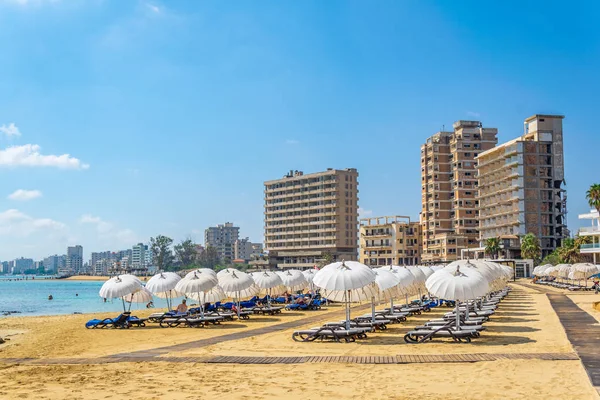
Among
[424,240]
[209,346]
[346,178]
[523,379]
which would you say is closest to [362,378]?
[523,379]

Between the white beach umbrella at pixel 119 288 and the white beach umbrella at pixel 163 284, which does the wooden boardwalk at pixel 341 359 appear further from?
the white beach umbrella at pixel 163 284

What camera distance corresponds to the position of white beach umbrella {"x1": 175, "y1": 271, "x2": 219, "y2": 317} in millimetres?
28688

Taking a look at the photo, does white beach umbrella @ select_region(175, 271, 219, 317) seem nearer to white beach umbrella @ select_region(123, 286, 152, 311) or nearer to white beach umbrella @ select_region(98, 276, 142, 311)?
white beach umbrella @ select_region(98, 276, 142, 311)

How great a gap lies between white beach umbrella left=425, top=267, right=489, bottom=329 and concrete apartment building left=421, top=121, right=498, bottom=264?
9397 cm

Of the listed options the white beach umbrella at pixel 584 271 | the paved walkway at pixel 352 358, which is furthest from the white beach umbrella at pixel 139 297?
the white beach umbrella at pixel 584 271

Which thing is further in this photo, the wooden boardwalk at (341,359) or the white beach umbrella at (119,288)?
the white beach umbrella at (119,288)

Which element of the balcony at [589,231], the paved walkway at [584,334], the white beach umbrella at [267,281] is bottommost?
the paved walkway at [584,334]

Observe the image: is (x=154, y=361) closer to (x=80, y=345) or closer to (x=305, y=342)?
(x=305, y=342)

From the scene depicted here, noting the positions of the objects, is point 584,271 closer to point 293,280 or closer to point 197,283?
point 293,280

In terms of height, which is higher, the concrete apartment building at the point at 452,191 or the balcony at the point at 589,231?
the concrete apartment building at the point at 452,191

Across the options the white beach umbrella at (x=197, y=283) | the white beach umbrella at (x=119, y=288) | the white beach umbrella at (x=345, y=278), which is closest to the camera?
the white beach umbrella at (x=345, y=278)

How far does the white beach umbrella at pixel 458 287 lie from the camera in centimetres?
2073

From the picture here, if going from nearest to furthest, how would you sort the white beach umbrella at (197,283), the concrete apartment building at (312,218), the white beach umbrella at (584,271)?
the white beach umbrella at (197,283) < the white beach umbrella at (584,271) < the concrete apartment building at (312,218)

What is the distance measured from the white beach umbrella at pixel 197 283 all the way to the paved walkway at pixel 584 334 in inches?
583
